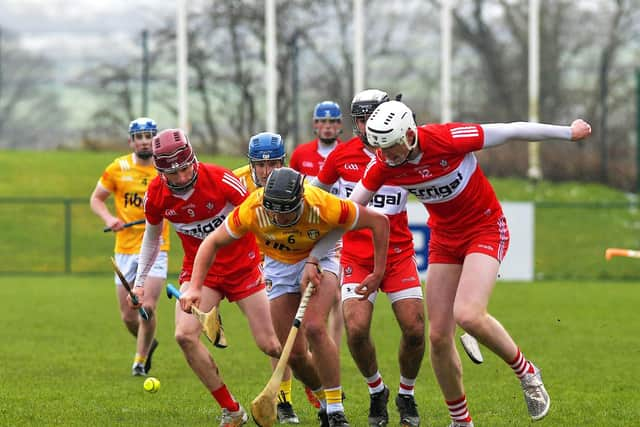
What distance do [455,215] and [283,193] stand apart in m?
1.40

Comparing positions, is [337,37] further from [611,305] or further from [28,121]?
[611,305]

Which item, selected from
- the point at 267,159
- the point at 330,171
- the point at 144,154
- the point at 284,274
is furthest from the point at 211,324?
the point at 144,154

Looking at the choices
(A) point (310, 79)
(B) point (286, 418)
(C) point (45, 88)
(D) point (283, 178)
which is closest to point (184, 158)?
(D) point (283, 178)

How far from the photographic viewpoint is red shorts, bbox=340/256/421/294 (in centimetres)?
881

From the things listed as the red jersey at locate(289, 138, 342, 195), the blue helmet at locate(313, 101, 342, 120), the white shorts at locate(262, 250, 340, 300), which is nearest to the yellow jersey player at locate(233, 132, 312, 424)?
the white shorts at locate(262, 250, 340, 300)

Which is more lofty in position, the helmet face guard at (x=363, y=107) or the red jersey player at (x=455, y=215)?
the helmet face guard at (x=363, y=107)

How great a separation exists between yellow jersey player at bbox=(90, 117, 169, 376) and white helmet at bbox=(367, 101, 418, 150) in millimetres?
4479

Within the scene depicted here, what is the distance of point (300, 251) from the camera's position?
8.20 m

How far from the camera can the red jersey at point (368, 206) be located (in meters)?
8.95

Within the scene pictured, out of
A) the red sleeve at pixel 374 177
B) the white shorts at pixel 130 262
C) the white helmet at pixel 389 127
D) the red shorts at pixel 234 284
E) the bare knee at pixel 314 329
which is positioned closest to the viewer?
the white helmet at pixel 389 127

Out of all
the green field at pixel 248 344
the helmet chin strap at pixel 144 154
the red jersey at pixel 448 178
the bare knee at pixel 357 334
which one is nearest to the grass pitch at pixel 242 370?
the green field at pixel 248 344

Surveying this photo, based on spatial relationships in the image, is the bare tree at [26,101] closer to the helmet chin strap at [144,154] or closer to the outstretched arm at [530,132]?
the helmet chin strap at [144,154]

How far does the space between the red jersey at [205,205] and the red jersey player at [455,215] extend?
0.99 metres

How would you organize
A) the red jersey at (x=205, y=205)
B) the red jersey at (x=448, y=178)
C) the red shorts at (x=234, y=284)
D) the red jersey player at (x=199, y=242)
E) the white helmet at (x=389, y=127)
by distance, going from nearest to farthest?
1. the white helmet at (x=389, y=127)
2. the red jersey at (x=448, y=178)
3. the red jersey player at (x=199, y=242)
4. the red jersey at (x=205, y=205)
5. the red shorts at (x=234, y=284)
